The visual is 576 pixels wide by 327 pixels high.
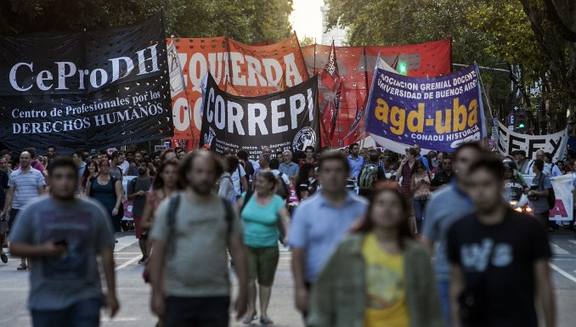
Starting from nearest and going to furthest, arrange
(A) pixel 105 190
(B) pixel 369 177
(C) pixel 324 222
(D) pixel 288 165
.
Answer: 1. (C) pixel 324 222
2. (A) pixel 105 190
3. (B) pixel 369 177
4. (D) pixel 288 165

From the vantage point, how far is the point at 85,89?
24.3m

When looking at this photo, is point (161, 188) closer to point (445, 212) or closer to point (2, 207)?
point (445, 212)

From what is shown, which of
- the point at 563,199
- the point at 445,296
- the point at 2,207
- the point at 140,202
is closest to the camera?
the point at 445,296

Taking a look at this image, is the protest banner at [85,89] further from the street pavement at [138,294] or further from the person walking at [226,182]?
the person walking at [226,182]

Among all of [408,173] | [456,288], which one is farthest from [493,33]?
[456,288]

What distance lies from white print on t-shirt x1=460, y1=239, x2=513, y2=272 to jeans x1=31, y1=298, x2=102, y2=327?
2.27 m

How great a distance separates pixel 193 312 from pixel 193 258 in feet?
0.99

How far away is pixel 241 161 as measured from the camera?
63.7 feet

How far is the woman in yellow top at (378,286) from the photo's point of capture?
5680mm

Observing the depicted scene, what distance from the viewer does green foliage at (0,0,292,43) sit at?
32.8 meters

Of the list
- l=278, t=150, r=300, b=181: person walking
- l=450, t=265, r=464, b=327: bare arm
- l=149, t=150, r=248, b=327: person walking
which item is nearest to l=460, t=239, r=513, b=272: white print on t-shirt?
l=450, t=265, r=464, b=327: bare arm

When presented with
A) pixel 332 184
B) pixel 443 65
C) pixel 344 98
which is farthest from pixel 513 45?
pixel 332 184

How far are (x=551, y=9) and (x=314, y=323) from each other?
16.2 m

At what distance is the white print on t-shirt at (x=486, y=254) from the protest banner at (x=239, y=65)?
78.5 ft
